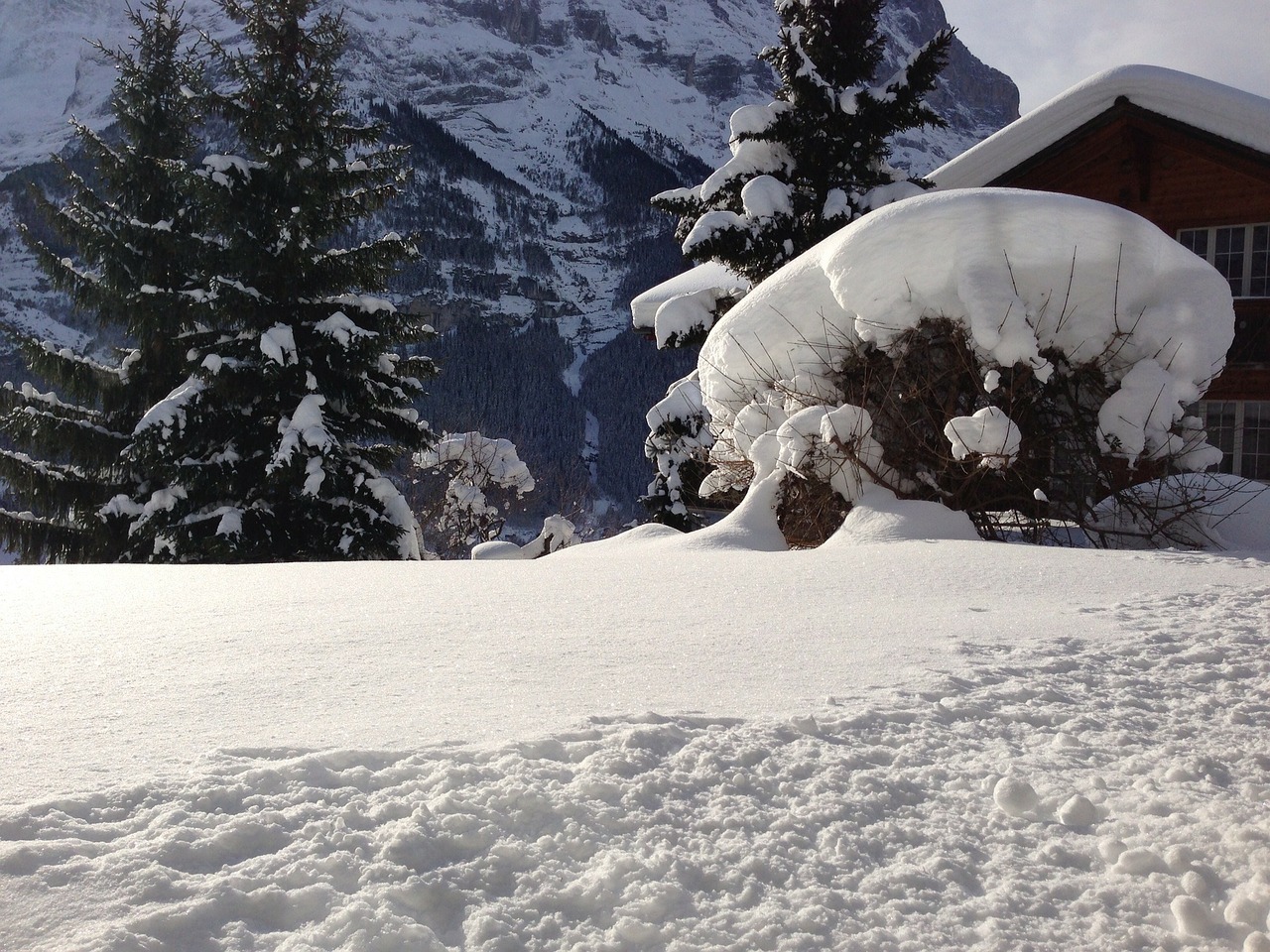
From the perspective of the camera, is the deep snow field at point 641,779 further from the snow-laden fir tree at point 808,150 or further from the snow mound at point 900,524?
the snow-laden fir tree at point 808,150

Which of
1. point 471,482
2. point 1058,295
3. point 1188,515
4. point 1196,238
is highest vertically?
point 1196,238

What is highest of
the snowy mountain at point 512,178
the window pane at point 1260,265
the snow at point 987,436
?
the snowy mountain at point 512,178

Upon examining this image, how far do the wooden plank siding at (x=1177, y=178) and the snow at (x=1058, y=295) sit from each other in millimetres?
6596

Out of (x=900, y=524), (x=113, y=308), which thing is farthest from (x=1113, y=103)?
(x=113, y=308)

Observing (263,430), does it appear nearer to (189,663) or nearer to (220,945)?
(189,663)

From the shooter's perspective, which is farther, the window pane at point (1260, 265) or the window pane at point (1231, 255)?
the window pane at point (1231, 255)

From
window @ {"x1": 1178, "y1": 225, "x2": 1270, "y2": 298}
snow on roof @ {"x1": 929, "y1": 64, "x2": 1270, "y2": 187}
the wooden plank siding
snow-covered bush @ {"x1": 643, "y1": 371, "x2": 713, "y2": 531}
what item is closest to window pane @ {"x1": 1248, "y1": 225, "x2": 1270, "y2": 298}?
window @ {"x1": 1178, "y1": 225, "x2": 1270, "y2": 298}

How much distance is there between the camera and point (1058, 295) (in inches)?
210

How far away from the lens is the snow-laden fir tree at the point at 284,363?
39.0 feet

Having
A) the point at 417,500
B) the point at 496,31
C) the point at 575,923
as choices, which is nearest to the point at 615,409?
the point at 417,500

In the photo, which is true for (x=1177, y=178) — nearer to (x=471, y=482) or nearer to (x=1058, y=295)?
(x=1058, y=295)

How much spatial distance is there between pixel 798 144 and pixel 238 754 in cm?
1103

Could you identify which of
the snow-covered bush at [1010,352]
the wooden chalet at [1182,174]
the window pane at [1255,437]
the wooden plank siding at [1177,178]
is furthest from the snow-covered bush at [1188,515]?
the window pane at [1255,437]

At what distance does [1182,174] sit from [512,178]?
137814mm
